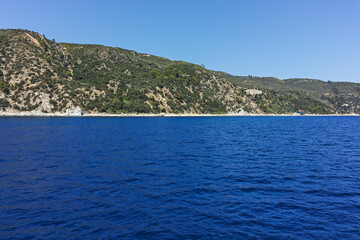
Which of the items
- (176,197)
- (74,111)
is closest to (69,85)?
(74,111)

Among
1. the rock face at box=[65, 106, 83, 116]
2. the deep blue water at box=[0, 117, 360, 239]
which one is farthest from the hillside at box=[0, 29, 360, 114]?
the deep blue water at box=[0, 117, 360, 239]

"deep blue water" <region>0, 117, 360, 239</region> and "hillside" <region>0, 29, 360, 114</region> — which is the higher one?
"hillside" <region>0, 29, 360, 114</region>

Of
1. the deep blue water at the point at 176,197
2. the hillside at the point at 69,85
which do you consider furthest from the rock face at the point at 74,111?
the deep blue water at the point at 176,197

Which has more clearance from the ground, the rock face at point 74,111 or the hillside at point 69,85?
the hillside at point 69,85

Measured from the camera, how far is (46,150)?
3406cm

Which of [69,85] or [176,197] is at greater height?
[69,85]

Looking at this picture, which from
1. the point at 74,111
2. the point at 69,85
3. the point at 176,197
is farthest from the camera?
the point at 69,85

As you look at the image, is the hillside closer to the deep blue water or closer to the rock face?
the rock face

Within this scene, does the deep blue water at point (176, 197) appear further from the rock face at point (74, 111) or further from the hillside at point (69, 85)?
the hillside at point (69, 85)

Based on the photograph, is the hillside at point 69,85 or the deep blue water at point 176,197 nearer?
the deep blue water at point 176,197

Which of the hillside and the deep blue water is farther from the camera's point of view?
the hillside

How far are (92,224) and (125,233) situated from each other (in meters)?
2.06

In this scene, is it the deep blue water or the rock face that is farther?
the rock face

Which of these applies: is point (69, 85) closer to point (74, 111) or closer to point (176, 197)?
point (74, 111)
